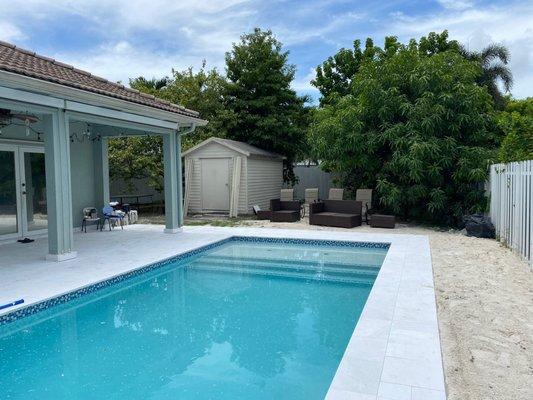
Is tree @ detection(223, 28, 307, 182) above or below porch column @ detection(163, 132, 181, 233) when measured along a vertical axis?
above

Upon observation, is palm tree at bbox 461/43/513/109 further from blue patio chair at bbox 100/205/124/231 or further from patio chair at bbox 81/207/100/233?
patio chair at bbox 81/207/100/233

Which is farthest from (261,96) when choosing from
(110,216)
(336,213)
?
(110,216)

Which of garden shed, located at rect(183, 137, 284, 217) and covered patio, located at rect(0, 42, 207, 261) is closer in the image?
covered patio, located at rect(0, 42, 207, 261)

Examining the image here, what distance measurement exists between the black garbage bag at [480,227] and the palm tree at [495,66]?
41.1ft

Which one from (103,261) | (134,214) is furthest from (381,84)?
(103,261)

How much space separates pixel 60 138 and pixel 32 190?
3.60 metres

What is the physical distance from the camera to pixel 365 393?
9.95 feet

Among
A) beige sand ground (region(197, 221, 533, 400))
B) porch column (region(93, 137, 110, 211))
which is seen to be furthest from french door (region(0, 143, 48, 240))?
beige sand ground (region(197, 221, 533, 400))

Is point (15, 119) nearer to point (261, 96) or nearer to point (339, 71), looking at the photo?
point (261, 96)

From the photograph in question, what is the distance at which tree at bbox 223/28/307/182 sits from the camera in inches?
773

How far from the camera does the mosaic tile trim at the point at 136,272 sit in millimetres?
5096

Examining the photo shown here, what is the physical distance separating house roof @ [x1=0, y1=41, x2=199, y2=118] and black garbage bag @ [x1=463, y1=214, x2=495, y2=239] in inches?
298

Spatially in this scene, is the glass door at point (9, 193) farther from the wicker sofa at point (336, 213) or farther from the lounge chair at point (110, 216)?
the wicker sofa at point (336, 213)

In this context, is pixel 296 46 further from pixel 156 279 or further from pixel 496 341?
pixel 496 341
